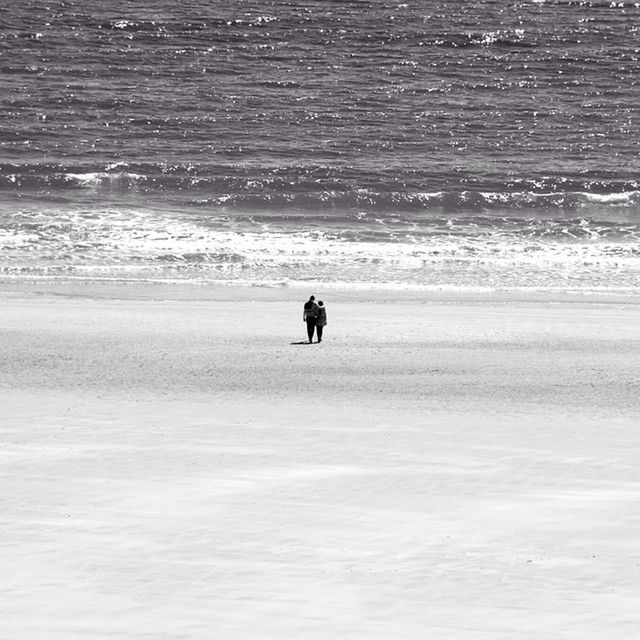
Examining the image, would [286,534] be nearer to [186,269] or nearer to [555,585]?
[555,585]

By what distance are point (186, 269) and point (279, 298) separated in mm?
4278

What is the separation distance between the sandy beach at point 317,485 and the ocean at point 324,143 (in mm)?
8616

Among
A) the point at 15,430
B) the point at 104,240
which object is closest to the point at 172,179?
the point at 104,240

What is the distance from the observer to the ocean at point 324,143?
95.9 feet

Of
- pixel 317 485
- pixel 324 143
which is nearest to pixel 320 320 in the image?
pixel 317 485

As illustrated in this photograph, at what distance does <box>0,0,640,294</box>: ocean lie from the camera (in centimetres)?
2922

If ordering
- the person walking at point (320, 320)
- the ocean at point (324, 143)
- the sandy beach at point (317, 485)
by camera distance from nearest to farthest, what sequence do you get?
the sandy beach at point (317, 485) < the person walking at point (320, 320) < the ocean at point (324, 143)

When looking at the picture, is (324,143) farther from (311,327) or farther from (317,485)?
(317,485)

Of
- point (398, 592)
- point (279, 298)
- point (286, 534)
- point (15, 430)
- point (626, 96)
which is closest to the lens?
point (398, 592)

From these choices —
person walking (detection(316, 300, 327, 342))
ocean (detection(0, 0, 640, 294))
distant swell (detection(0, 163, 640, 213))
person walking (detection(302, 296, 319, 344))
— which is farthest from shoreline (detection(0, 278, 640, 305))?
distant swell (detection(0, 163, 640, 213))

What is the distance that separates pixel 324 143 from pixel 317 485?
34.5m

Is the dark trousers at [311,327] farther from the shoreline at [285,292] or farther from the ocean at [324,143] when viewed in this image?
the ocean at [324,143]

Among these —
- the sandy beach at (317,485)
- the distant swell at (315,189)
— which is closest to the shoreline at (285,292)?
the sandy beach at (317,485)

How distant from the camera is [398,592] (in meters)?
9.43
